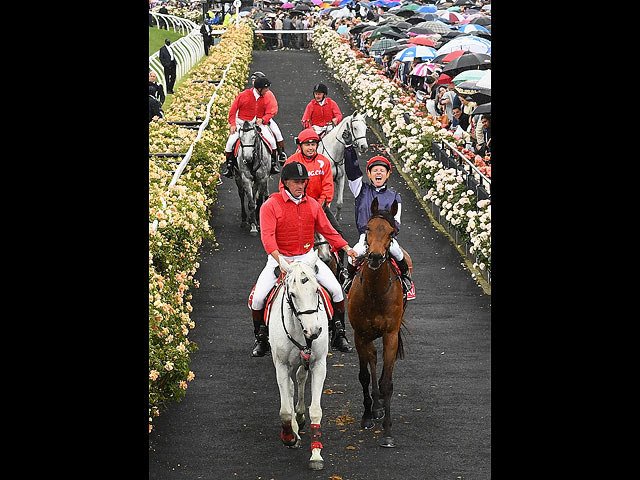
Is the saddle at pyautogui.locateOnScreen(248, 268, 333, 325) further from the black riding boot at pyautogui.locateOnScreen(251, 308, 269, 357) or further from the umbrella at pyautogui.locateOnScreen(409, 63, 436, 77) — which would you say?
the umbrella at pyautogui.locateOnScreen(409, 63, 436, 77)

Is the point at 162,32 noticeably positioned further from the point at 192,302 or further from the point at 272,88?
the point at 192,302

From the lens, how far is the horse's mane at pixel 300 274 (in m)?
8.04

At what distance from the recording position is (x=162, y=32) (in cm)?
5922

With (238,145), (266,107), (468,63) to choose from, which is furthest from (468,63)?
(238,145)

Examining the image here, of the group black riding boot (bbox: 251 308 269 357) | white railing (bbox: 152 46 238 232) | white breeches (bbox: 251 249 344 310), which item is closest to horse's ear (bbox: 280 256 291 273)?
white breeches (bbox: 251 249 344 310)

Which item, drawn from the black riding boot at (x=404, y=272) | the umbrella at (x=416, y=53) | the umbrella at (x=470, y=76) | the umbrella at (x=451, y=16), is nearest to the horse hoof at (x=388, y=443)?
the black riding boot at (x=404, y=272)

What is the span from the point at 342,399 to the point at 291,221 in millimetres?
2162

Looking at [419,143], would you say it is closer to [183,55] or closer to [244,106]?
[244,106]

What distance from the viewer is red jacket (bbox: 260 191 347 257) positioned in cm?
935

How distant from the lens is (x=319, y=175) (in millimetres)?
12227
